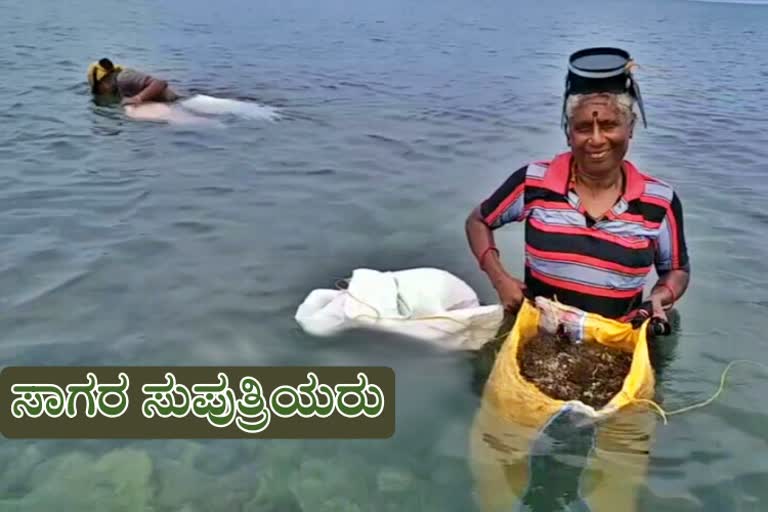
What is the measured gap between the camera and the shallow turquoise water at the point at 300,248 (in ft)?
12.4

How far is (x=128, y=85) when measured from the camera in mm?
11297

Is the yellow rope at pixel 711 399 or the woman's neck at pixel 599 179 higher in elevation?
the woman's neck at pixel 599 179

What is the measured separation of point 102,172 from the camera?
8.21 m

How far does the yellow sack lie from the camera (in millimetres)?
3508

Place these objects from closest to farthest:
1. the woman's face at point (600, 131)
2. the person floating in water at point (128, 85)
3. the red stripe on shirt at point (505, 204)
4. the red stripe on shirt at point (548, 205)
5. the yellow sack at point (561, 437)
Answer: the yellow sack at point (561, 437) → the woman's face at point (600, 131) → the red stripe on shirt at point (548, 205) → the red stripe on shirt at point (505, 204) → the person floating in water at point (128, 85)

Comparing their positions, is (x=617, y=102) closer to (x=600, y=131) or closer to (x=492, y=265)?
(x=600, y=131)

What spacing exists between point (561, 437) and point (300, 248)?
3.28 meters

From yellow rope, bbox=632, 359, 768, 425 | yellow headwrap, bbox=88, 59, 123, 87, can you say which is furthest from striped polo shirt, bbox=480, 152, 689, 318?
yellow headwrap, bbox=88, 59, 123, 87

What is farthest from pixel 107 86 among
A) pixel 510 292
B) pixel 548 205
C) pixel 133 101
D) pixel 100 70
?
pixel 548 205

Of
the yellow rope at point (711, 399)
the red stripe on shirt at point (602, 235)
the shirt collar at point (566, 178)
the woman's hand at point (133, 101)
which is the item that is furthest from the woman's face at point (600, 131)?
the woman's hand at point (133, 101)

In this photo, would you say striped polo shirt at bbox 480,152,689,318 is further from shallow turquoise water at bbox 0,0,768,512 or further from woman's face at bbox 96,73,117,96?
woman's face at bbox 96,73,117,96

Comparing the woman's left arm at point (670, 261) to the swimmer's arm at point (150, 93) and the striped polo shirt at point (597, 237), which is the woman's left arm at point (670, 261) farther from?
the swimmer's arm at point (150, 93)

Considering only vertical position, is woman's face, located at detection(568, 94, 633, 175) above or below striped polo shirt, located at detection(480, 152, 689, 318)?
above

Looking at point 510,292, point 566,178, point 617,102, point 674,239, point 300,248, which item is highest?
point 617,102
